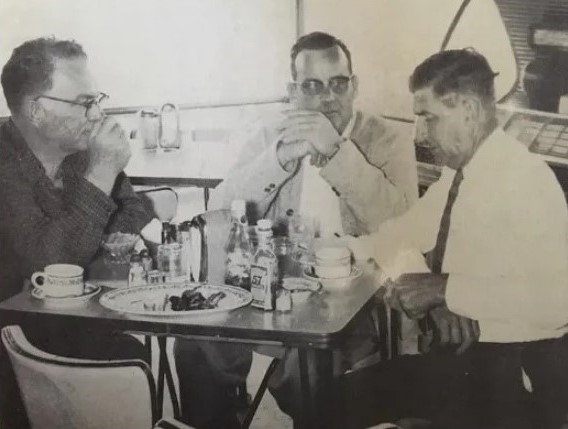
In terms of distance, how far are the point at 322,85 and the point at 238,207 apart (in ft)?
1.01

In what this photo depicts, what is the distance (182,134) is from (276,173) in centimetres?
22

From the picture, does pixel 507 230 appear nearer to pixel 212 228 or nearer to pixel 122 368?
pixel 212 228

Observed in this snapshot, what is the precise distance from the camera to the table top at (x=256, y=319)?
4.11ft

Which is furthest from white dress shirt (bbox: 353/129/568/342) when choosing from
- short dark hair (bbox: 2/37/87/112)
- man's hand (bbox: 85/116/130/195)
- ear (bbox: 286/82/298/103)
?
short dark hair (bbox: 2/37/87/112)

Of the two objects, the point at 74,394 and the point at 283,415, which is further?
the point at 283,415

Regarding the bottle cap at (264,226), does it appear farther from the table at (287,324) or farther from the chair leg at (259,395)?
the chair leg at (259,395)

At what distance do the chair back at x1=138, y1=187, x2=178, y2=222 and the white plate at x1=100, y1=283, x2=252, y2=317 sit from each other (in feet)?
0.54

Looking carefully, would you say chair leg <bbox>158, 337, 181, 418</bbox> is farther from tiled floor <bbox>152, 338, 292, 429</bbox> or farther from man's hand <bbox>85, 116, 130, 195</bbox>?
man's hand <bbox>85, 116, 130, 195</bbox>

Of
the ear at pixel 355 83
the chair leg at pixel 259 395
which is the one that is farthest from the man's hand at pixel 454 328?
the ear at pixel 355 83

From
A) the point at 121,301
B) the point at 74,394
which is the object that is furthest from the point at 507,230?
the point at 74,394

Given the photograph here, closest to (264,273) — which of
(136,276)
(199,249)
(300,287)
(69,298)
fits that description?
(300,287)

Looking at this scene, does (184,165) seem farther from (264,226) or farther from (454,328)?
(454,328)

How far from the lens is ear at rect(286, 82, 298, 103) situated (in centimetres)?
143

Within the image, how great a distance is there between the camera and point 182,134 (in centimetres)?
151
